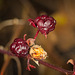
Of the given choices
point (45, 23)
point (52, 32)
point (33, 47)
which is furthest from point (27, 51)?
point (52, 32)

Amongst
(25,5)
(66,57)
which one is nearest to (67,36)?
(66,57)

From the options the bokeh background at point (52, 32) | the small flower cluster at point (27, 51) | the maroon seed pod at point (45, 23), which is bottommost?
the small flower cluster at point (27, 51)

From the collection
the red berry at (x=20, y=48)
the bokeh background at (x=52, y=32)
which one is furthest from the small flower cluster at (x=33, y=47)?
the bokeh background at (x=52, y=32)

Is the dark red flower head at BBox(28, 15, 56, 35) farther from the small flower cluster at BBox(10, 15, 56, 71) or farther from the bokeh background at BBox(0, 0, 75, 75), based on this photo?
the bokeh background at BBox(0, 0, 75, 75)

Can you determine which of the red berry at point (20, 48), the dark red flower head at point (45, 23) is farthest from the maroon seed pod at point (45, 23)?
the red berry at point (20, 48)

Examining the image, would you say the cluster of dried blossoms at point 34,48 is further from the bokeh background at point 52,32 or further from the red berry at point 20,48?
the bokeh background at point 52,32

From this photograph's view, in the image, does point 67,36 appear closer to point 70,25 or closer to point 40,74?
point 70,25

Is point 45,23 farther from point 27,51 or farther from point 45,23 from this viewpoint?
point 27,51

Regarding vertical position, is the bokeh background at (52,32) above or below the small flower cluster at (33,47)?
above

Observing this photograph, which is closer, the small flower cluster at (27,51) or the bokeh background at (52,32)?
the small flower cluster at (27,51)
